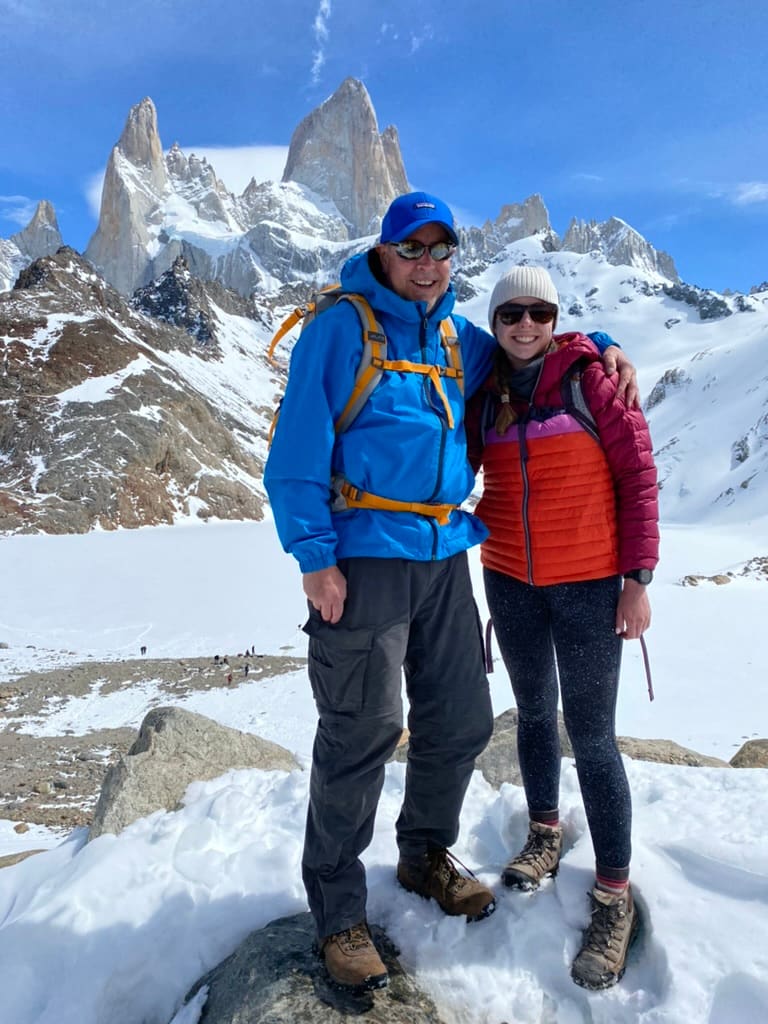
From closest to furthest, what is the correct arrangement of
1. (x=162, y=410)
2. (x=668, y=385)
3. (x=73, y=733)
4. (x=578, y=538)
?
(x=578, y=538)
(x=73, y=733)
(x=162, y=410)
(x=668, y=385)

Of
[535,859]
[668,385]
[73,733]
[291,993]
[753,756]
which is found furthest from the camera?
[668,385]

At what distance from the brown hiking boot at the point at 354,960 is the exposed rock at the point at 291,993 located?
0.16ft

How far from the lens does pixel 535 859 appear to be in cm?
357

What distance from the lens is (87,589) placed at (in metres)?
28.2

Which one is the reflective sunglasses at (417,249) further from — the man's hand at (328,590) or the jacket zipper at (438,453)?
the man's hand at (328,590)

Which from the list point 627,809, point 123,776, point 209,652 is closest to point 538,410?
point 627,809

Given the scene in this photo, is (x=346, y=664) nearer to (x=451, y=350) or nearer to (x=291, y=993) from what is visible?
(x=291, y=993)

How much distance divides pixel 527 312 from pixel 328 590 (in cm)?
176

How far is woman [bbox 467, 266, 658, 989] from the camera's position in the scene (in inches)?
126

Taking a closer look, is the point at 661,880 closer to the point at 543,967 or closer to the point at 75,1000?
the point at 543,967

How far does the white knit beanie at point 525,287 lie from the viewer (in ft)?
11.2

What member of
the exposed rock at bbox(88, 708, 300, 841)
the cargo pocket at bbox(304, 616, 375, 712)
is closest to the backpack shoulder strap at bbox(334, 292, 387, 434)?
the cargo pocket at bbox(304, 616, 375, 712)

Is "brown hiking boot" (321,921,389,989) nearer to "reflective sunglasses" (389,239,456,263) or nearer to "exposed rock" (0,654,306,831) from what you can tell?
"reflective sunglasses" (389,239,456,263)

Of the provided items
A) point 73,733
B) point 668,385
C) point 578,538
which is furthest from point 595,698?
point 668,385
